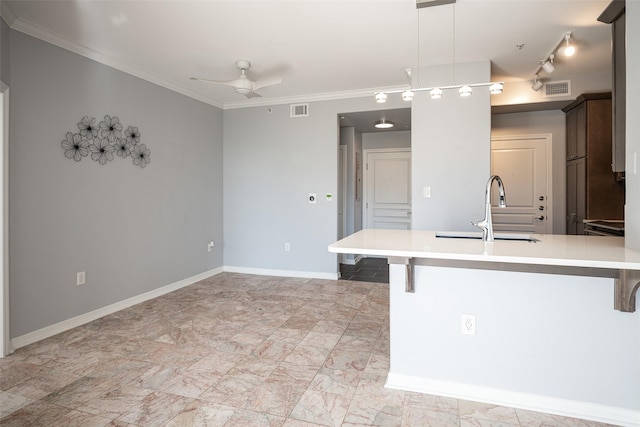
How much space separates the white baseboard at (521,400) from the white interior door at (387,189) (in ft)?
15.4

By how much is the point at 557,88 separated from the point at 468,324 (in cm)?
363

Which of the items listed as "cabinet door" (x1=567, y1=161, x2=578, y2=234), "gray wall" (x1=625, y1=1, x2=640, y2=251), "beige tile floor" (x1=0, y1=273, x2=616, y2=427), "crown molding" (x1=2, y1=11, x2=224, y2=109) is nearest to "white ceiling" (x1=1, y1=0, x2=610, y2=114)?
"crown molding" (x1=2, y1=11, x2=224, y2=109)

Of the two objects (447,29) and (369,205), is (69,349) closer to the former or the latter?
(447,29)

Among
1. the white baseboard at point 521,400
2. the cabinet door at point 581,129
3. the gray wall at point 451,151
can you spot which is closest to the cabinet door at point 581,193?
the cabinet door at point 581,129

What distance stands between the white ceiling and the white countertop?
1764 mm

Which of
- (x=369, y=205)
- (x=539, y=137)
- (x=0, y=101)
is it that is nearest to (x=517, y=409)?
(x=0, y=101)

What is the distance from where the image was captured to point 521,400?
6.63ft

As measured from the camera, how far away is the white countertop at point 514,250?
1.69 meters

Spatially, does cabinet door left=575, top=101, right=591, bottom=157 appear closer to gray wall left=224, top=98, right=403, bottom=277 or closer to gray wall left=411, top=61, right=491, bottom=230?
gray wall left=411, top=61, right=491, bottom=230

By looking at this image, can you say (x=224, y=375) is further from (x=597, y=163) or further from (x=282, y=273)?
(x=597, y=163)

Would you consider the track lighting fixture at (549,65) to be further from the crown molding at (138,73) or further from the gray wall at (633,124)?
the gray wall at (633,124)

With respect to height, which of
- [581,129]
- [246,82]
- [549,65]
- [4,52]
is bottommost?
[581,129]

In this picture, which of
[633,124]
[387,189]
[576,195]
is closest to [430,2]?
[633,124]

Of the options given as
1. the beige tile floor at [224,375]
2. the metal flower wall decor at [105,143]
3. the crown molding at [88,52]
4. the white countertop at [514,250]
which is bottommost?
the beige tile floor at [224,375]
